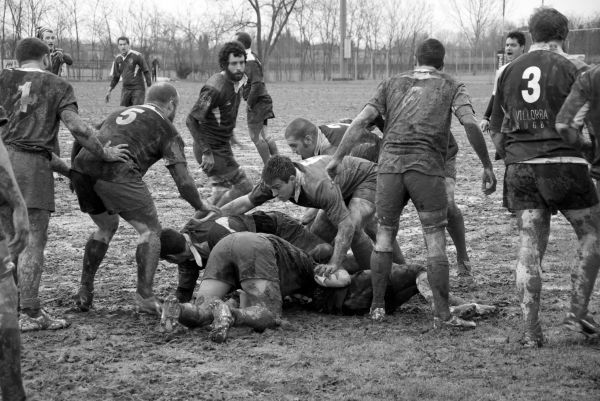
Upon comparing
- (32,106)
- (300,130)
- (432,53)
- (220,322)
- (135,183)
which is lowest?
(220,322)

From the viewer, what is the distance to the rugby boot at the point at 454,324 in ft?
18.0

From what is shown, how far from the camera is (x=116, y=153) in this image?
5926mm

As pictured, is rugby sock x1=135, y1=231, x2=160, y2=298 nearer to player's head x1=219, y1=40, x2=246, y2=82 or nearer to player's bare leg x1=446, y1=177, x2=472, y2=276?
player's bare leg x1=446, y1=177, x2=472, y2=276

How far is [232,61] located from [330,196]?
3.09 meters

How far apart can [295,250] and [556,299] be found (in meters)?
2.04

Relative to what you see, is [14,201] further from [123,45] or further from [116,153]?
[123,45]

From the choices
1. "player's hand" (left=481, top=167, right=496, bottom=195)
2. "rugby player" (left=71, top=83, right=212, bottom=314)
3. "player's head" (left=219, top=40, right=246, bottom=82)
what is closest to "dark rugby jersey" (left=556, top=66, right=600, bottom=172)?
"player's hand" (left=481, top=167, right=496, bottom=195)

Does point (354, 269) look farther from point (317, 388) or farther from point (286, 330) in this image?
point (317, 388)

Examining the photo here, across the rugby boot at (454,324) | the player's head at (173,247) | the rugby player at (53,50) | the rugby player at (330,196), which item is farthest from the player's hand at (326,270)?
the rugby player at (53,50)

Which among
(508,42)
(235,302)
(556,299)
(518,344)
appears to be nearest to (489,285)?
(556,299)

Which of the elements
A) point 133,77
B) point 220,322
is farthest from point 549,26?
point 133,77

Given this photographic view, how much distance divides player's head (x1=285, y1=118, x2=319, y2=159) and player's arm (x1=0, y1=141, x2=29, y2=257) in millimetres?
3106

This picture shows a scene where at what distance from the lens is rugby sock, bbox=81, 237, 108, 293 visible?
624 cm

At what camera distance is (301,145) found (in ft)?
22.8
